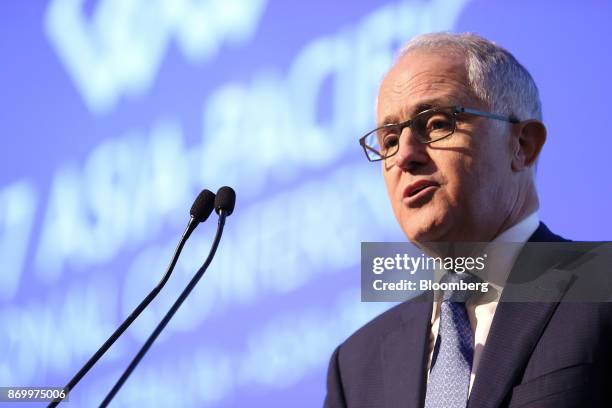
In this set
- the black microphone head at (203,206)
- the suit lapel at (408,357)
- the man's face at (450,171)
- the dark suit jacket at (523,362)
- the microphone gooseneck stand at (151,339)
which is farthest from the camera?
the man's face at (450,171)

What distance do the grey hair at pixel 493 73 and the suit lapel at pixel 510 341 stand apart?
0.45 meters

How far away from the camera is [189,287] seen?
142 centimetres

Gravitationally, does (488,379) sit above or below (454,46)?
below

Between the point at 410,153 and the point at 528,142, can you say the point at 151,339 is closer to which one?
the point at 410,153

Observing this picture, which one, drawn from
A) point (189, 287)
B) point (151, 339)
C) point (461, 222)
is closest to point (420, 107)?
point (461, 222)

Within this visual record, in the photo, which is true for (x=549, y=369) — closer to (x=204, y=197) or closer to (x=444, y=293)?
(x=444, y=293)

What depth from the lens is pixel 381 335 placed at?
6.41ft

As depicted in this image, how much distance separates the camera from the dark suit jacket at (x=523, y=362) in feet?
4.75

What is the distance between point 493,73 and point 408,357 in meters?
0.71

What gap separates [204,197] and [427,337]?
2.01 ft

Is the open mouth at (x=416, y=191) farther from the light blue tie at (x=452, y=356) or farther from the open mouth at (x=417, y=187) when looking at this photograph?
the light blue tie at (x=452, y=356)

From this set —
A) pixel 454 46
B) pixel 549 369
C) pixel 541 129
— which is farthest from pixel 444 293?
pixel 454 46

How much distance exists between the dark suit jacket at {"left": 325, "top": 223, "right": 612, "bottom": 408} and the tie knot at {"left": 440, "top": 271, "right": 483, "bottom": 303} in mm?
93

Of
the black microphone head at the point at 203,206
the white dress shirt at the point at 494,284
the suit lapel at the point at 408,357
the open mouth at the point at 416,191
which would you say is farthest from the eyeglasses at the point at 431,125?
the black microphone head at the point at 203,206
